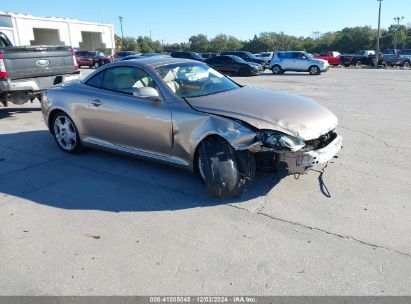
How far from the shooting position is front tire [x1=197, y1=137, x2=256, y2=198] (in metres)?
3.96

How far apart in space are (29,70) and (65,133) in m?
3.43

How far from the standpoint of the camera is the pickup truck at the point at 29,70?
314 inches

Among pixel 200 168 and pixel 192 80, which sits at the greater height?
pixel 192 80

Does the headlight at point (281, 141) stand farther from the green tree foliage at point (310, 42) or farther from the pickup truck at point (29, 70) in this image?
the green tree foliage at point (310, 42)

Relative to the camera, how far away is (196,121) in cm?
420

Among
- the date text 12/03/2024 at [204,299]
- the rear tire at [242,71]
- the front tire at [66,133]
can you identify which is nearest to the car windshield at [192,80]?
the front tire at [66,133]

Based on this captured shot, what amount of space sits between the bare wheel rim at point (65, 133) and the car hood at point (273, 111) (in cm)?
237

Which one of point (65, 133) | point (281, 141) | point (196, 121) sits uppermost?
point (196, 121)

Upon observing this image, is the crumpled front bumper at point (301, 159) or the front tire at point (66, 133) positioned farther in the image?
the front tire at point (66, 133)

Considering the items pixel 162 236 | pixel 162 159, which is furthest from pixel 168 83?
pixel 162 236

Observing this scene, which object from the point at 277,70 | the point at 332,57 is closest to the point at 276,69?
the point at 277,70

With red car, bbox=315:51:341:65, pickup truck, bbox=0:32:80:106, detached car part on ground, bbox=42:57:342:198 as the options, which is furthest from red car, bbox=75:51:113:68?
detached car part on ground, bbox=42:57:342:198

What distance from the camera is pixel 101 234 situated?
11.4 feet

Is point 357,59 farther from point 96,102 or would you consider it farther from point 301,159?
point 301,159
